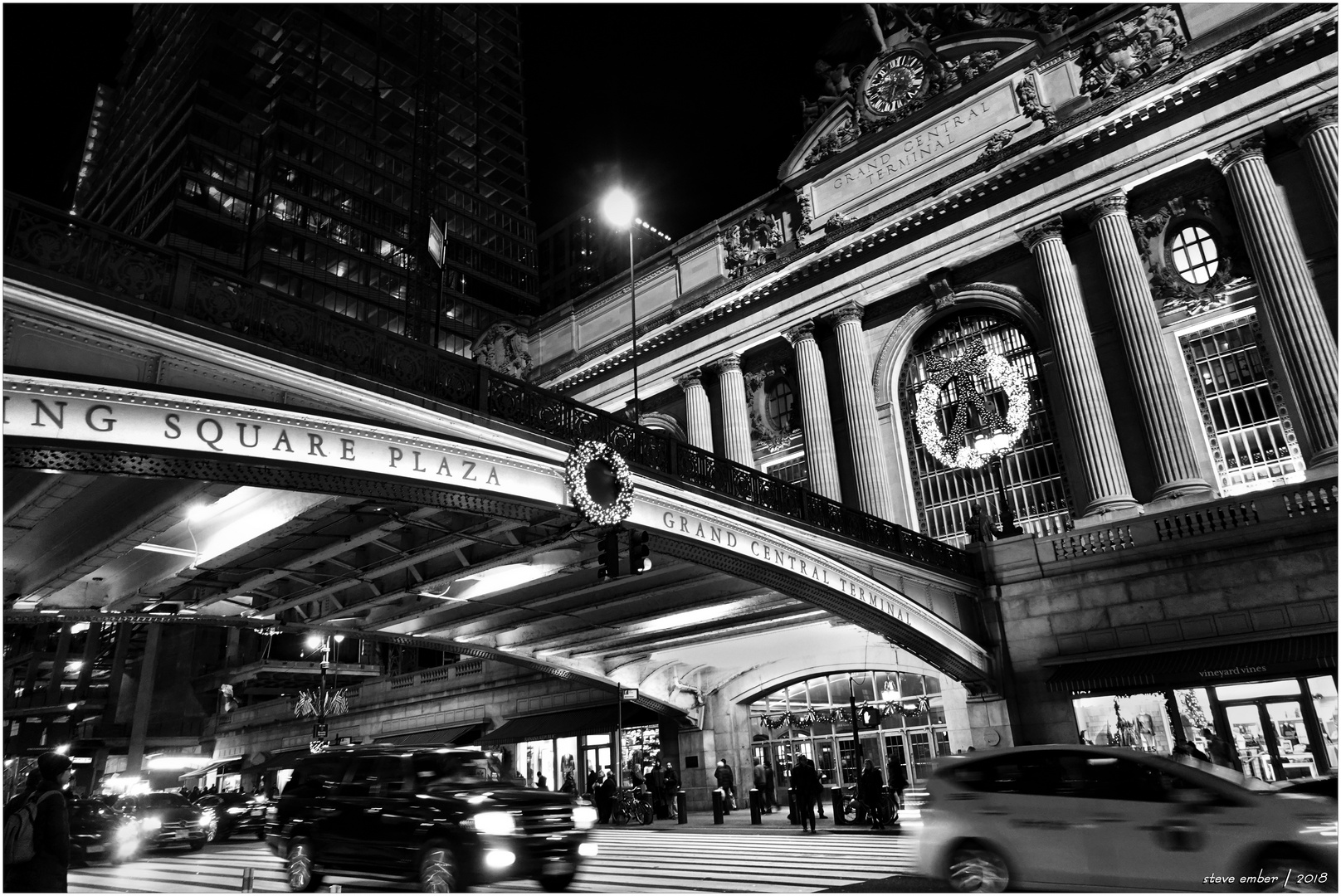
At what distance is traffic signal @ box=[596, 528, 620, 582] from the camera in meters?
13.1

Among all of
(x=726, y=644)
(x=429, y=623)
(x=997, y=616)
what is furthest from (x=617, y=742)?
(x=997, y=616)

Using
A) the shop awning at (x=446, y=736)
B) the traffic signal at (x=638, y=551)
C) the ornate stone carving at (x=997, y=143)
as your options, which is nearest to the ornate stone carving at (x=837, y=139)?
the ornate stone carving at (x=997, y=143)

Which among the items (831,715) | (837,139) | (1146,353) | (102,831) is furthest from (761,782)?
(837,139)

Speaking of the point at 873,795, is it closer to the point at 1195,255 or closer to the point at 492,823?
the point at 492,823

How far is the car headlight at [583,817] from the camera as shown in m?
10.4

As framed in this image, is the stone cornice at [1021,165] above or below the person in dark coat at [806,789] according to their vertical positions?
above

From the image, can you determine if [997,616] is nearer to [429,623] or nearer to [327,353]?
[429,623]

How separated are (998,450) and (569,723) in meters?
18.3

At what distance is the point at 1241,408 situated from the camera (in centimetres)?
2545

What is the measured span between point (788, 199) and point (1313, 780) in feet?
109

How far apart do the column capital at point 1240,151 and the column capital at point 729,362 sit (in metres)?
18.7

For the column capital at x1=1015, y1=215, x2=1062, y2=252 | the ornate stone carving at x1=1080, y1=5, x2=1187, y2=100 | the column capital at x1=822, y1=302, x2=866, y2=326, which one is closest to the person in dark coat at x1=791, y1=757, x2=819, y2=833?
the column capital at x1=822, y1=302, x2=866, y2=326

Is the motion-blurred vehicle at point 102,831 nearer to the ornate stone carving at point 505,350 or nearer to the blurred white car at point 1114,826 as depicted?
the blurred white car at point 1114,826

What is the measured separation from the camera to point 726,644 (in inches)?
1019
